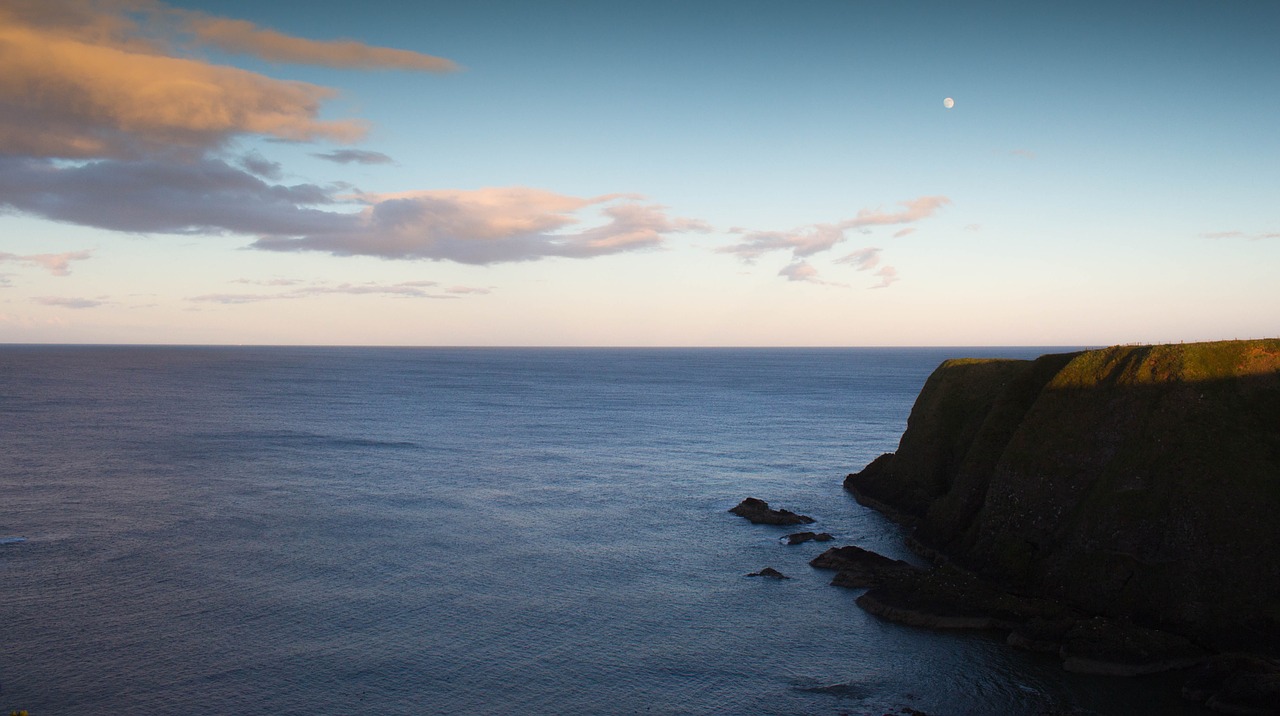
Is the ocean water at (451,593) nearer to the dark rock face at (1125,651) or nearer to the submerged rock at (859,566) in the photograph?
the dark rock face at (1125,651)

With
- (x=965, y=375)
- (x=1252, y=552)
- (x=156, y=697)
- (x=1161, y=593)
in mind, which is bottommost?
(x=156, y=697)

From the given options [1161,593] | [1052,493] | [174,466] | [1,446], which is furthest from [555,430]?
[1161,593]

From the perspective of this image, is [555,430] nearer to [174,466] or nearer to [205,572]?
[174,466]

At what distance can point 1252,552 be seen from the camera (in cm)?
3997

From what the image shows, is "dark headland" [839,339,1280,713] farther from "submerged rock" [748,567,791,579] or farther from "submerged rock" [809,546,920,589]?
"submerged rock" [748,567,791,579]

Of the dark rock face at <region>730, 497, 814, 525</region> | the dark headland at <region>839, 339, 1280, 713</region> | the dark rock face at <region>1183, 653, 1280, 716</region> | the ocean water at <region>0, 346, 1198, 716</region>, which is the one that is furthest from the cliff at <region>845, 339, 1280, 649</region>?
the dark rock face at <region>730, 497, 814, 525</region>

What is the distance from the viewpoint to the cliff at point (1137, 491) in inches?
1580

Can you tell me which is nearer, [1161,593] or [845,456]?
[1161,593]

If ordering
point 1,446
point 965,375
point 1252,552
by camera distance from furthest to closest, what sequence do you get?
point 1,446
point 965,375
point 1252,552

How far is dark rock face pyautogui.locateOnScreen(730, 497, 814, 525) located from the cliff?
10.3 meters

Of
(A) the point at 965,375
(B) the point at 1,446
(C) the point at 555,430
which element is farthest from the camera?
(C) the point at 555,430

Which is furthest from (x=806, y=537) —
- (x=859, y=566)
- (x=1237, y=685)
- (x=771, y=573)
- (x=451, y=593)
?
(x=1237, y=685)

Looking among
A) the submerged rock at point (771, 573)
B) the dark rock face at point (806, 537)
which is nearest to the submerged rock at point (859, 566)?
the submerged rock at point (771, 573)

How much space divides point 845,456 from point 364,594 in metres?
68.2
